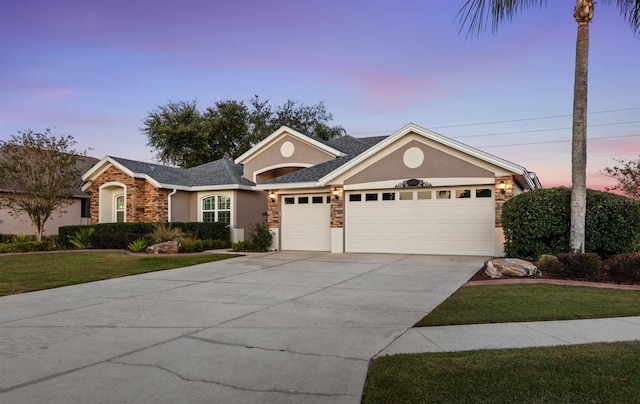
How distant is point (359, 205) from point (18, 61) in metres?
14.3

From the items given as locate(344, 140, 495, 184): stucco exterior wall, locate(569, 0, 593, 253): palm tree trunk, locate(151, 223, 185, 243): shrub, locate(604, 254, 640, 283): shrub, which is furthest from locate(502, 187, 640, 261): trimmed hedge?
locate(151, 223, 185, 243): shrub

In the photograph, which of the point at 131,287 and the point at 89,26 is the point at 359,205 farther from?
the point at 89,26

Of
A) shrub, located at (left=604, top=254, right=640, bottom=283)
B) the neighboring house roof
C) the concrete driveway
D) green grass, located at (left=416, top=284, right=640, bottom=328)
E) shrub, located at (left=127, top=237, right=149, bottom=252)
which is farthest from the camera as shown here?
the neighboring house roof

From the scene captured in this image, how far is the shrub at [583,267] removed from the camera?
32.9 feet

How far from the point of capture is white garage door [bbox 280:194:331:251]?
1786 cm

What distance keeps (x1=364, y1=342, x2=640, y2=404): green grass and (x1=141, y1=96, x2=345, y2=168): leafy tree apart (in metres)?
34.8

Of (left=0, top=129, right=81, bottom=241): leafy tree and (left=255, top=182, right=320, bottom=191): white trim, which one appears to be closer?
(left=255, top=182, right=320, bottom=191): white trim

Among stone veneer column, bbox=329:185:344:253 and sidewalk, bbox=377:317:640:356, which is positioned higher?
stone veneer column, bbox=329:185:344:253

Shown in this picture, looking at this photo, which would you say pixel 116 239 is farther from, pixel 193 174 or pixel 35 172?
pixel 193 174

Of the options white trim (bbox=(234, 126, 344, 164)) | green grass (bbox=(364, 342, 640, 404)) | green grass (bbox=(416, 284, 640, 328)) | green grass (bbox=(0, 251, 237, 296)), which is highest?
white trim (bbox=(234, 126, 344, 164))

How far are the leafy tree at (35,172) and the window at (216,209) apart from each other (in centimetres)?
649

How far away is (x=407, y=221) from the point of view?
52.5 ft

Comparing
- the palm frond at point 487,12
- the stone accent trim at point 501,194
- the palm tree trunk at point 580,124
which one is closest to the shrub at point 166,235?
the stone accent trim at point 501,194

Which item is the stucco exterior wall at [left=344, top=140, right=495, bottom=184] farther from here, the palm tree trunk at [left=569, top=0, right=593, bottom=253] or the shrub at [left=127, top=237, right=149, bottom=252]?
the shrub at [left=127, top=237, right=149, bottom=252]
